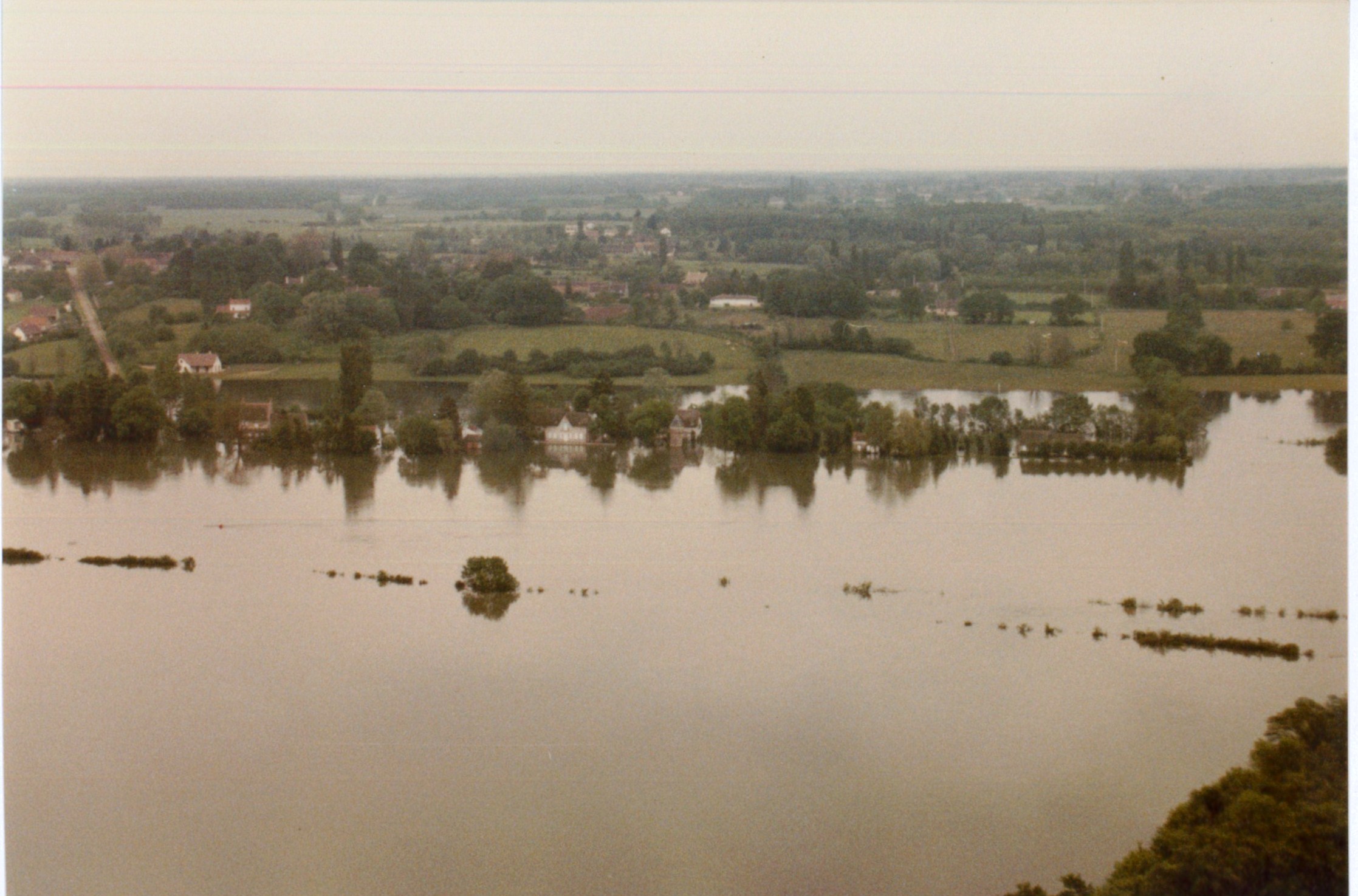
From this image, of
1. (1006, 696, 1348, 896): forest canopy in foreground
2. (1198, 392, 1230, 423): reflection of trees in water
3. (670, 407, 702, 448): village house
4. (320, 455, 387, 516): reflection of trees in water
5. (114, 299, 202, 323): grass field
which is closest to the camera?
(1006, 696, 1348, 896): forest canopy in foreground

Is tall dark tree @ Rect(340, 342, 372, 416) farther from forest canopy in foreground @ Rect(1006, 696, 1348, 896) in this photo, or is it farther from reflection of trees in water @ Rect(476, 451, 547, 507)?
forest canopy in foreground @ Rect(1006, 696, 1348, 896)

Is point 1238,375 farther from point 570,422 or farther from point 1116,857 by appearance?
point 1116,857

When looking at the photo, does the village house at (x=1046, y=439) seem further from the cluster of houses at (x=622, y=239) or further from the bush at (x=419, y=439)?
the bush at (x=419, y=439)

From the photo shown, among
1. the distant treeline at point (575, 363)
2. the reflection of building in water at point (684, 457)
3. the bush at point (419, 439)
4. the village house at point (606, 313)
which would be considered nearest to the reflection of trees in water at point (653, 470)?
the reflection of building in water at point (684, 457)

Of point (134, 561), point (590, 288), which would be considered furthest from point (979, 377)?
point (134, 561)

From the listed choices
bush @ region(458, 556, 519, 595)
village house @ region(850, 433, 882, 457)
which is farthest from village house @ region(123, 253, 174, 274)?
village house @ region(850, 433, 882, 457)

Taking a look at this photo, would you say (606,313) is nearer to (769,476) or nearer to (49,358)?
(769,476)
